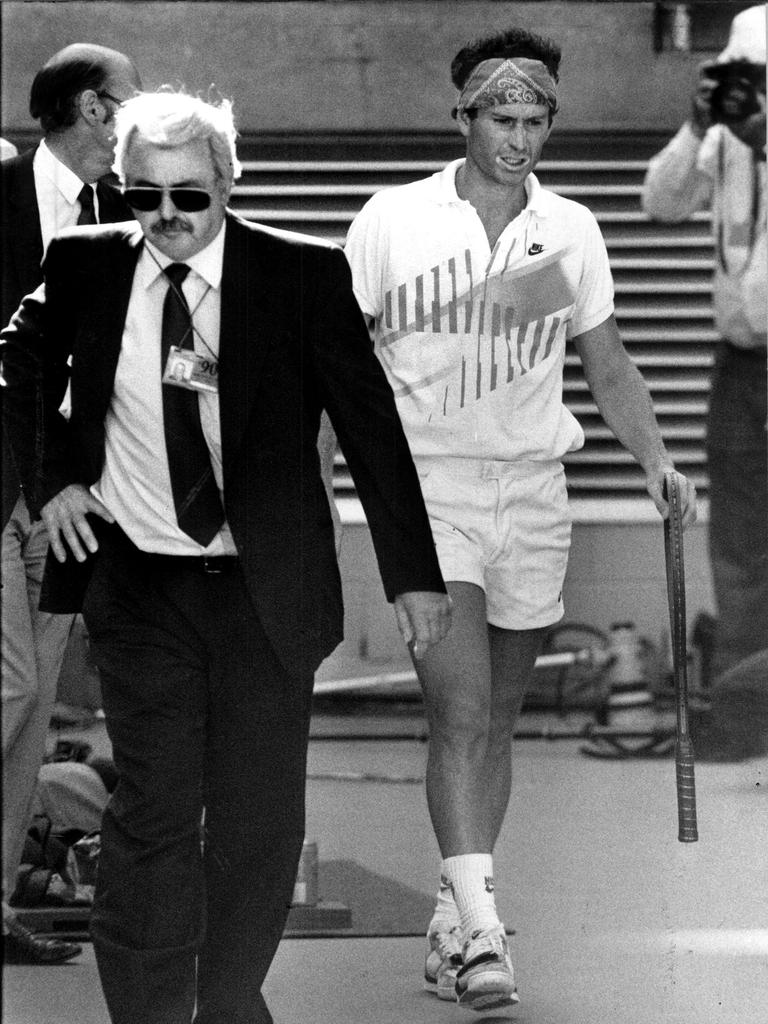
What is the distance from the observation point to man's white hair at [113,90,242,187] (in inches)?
131

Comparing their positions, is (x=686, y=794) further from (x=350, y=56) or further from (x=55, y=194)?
(x=350, y=56)

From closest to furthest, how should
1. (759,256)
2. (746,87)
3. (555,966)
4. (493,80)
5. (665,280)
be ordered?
(493,80)
(555,966)
(746,87)
(759,256)
(665,280)

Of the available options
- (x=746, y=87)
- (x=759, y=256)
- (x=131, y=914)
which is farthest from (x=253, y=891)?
(x=759, y=256)

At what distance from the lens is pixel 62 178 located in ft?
13.4

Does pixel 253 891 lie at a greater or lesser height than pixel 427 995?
greater

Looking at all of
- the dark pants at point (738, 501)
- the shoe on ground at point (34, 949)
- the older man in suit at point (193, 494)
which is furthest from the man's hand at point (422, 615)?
the dark pants at point (738, 501)

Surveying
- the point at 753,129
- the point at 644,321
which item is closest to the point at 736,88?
the point at 753,129

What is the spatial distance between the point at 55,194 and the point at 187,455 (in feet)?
3.02

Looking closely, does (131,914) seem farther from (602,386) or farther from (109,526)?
(602,386)

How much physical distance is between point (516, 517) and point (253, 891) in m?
1.02

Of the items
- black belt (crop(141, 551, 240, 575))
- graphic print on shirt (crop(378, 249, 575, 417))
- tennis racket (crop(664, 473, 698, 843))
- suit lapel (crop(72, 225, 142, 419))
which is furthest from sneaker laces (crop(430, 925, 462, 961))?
suit lapel (crop(72, 225, 142, 419))

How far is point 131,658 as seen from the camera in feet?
11.3

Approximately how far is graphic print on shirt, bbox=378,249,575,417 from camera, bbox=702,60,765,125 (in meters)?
0.92

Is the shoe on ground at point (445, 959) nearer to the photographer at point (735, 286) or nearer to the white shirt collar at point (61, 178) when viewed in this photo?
the white shirt collar at point (61, 178)
